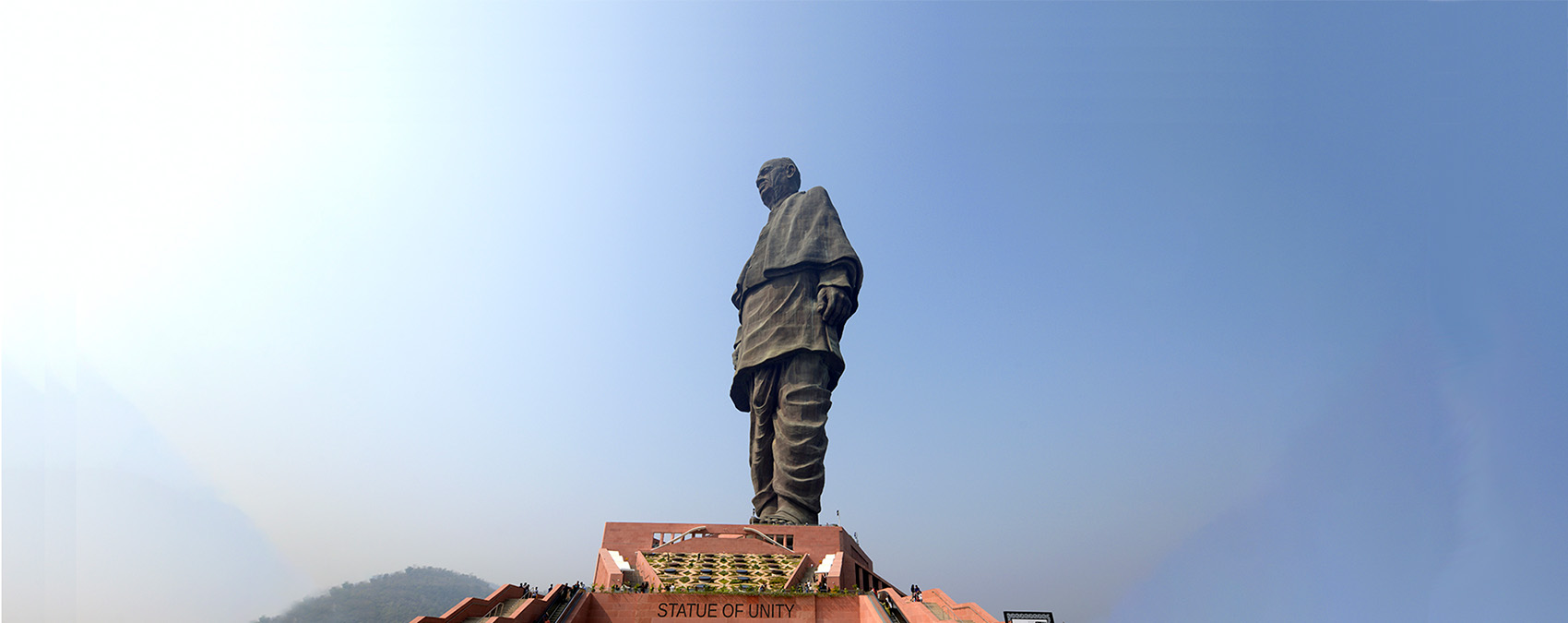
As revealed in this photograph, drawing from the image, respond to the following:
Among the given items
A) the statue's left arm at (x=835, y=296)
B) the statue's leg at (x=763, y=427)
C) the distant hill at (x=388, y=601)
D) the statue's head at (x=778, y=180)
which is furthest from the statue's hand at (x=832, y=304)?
the distant hill at (x=388, y=601)

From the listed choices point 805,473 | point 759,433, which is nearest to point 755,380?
point 759,433

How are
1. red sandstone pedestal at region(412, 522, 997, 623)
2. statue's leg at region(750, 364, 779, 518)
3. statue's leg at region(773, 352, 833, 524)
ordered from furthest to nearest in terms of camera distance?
statue's leg at region(750, 364, 779, 518), statue's leg at region(773, 352, 833, 524), red sandstone pedestal at region(412, 522, 997, 623)

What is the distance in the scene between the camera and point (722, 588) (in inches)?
444

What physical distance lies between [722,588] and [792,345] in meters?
6.48

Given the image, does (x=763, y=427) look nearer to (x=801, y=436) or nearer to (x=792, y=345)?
(x=801, y=436)

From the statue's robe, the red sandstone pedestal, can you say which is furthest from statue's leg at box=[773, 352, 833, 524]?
the red sandstone pedestal

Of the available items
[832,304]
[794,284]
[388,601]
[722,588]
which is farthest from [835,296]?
[388,601]

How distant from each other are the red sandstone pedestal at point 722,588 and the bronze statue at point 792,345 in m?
1.96

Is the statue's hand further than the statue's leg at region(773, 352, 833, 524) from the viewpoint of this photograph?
Yes

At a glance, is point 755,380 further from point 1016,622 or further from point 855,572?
point 1016,622

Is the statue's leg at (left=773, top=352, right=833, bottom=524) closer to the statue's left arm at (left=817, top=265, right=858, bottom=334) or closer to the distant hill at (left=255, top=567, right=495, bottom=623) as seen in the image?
the statue's left arm at (left=817, top=265, right=858, bottom=334)

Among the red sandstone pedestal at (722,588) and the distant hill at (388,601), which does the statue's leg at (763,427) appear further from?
the distant hill at (388,601)

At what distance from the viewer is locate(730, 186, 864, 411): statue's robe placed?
1708 centimetres

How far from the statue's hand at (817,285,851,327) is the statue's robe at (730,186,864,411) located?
12cm
